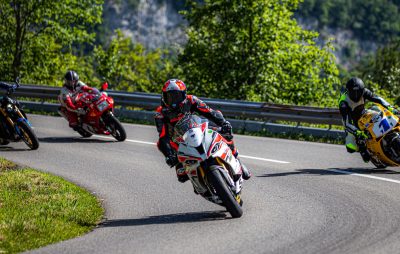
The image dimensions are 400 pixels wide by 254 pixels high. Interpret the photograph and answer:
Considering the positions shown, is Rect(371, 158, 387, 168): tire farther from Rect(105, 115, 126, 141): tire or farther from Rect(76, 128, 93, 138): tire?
Rect(76, 128, 93, 138): tire

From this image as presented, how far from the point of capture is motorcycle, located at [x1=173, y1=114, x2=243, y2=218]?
7.32 m

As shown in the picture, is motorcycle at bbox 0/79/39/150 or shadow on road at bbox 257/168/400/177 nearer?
shadow on road at bbox 257/168/400/177

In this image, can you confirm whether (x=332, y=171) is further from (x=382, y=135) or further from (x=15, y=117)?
(x=15, y=117)

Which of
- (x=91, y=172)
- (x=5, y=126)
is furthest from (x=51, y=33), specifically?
(x=91, y=172)

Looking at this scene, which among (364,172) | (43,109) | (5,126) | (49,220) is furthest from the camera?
(43,109)

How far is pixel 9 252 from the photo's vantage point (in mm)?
5992

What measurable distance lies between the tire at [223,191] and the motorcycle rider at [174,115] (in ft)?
2.07

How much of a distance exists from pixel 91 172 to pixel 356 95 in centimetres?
451

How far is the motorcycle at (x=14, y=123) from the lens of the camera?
13.4m

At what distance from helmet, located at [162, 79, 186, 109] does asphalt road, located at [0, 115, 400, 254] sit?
4.23 ft

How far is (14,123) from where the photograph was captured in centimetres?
1348

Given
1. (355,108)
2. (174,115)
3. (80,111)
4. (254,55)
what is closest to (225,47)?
(254,55)

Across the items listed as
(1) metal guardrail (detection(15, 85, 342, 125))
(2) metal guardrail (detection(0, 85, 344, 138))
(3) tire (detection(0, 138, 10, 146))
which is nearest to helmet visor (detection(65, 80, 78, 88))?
(3) tire (detection(0, 138, 10, 146))

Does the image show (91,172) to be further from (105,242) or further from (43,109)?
(43,109)
